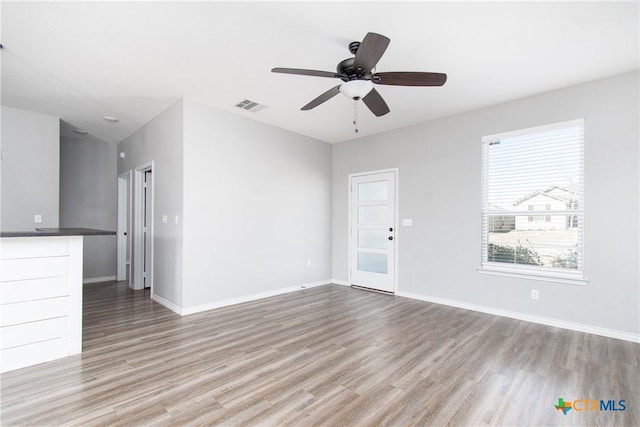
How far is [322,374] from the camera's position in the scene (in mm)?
2365

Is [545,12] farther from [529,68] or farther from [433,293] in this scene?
[433,293]

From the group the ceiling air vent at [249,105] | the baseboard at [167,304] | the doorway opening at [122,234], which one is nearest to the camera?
the baseboard at [167,304]

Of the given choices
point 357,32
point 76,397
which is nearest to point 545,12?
point 357,32

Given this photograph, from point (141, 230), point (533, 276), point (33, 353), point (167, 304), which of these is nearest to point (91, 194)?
point (141, 230)

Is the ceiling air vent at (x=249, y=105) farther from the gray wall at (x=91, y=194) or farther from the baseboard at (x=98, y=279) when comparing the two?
the baseboard at (x=98, y=279)

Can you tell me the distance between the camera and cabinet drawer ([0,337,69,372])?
2359 mm

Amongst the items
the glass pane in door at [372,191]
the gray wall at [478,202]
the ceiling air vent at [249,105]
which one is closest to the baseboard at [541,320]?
the gray wall at [478,202]

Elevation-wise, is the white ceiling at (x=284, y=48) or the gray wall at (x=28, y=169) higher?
the white ceiling at (x=284, y=48)

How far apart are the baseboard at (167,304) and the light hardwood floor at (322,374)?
174 millimetres

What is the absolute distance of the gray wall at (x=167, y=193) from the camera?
12.9 ft

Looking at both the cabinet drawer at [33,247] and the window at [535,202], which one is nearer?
the cabinet drawer at [33,247]

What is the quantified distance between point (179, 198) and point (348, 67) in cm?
279

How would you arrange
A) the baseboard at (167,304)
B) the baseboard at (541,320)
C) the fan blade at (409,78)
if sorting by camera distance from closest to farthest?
the fan blade at (409,78) < the baseboard at (541,320) < the baseboard at (167,304)

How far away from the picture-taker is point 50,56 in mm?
2834
